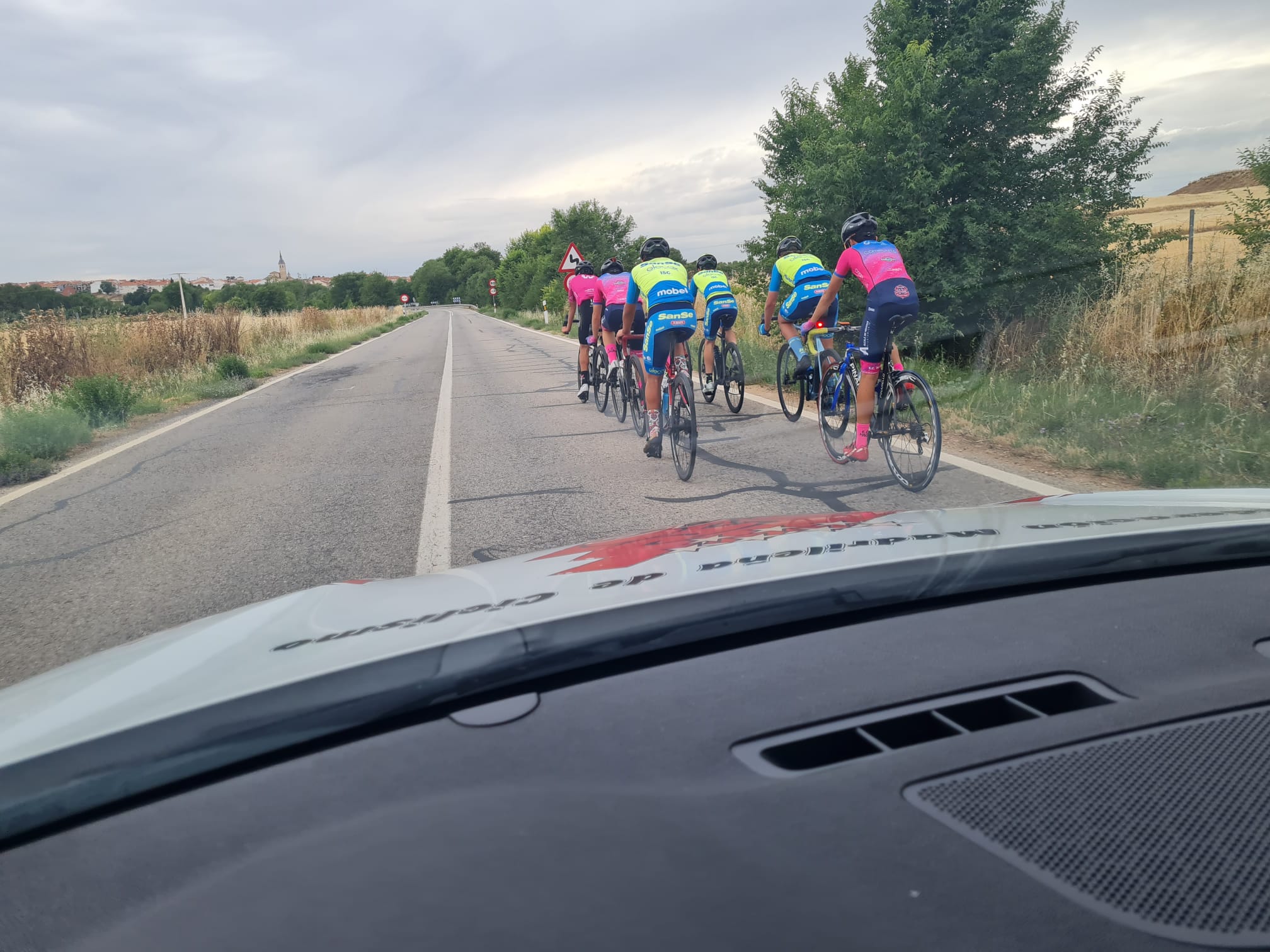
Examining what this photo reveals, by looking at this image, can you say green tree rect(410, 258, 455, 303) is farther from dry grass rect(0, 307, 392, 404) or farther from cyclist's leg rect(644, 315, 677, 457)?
cyclist's leg rect(644, 315, 677, 457)

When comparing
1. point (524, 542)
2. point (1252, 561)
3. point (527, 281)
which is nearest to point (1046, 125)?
point (524, 542)

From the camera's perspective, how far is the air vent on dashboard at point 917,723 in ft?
4.08

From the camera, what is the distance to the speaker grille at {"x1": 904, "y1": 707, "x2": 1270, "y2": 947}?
35.6 inches

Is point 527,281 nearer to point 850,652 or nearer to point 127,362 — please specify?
point 127,362

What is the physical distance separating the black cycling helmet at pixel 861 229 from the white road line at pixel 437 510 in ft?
12.5

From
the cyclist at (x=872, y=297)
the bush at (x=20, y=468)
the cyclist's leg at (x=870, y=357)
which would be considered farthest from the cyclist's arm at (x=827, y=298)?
the bush at (x=20, y=468)

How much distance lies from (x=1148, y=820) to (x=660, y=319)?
659cm

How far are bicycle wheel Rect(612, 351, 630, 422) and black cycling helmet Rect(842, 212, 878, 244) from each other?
350 cm

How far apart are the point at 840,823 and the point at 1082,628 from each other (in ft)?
2.87

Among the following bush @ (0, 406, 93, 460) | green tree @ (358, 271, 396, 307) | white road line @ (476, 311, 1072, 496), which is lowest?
white road line @ (476, 311, 1072, 496)

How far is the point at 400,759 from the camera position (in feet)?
4.20

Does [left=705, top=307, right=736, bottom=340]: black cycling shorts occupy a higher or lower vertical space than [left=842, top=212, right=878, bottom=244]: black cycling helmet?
lower

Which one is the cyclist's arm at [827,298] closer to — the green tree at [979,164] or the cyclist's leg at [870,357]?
the cyclist's leg at [870,357]

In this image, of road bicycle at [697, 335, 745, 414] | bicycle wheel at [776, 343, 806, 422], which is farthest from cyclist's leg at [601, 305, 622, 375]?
bicycle wheel at [776, 343, 806, 422]
